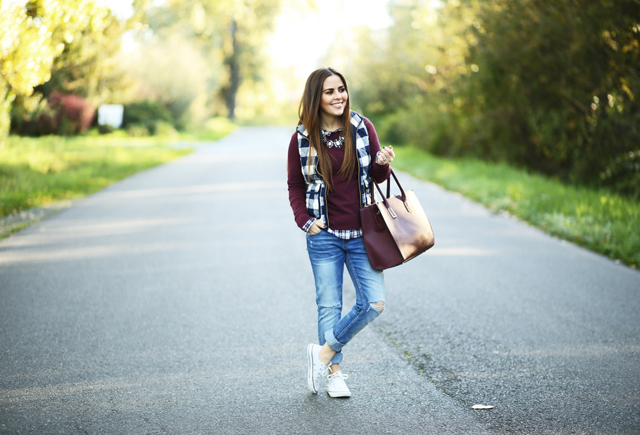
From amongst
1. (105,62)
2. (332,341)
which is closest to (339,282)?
(332,341)

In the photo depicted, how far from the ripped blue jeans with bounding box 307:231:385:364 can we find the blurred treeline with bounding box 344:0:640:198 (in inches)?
325

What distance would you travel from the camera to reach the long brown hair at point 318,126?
134 inches

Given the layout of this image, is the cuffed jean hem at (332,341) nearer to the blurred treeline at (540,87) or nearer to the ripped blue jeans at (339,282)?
the ripped blue jeans at (339,282)

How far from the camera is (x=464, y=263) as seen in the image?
7.13 meters

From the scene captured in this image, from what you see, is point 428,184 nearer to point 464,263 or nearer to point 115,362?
point 464,263

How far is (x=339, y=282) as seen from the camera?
364 centimetres

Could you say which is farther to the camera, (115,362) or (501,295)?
(501,295)

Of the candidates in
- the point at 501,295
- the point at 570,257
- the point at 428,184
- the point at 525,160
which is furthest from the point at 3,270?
the point at 525,160

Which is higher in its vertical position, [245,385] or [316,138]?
[316,138]

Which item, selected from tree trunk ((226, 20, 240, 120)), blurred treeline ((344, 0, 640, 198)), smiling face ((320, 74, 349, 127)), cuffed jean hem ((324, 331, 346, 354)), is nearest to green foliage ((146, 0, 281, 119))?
tree trunk ((226, 20, 240, 120))

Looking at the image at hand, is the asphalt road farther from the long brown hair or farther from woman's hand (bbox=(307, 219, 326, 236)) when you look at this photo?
the long brown hair

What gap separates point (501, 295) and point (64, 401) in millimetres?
4006

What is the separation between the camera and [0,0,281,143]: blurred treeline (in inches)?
370

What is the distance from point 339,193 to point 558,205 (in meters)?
7.48
